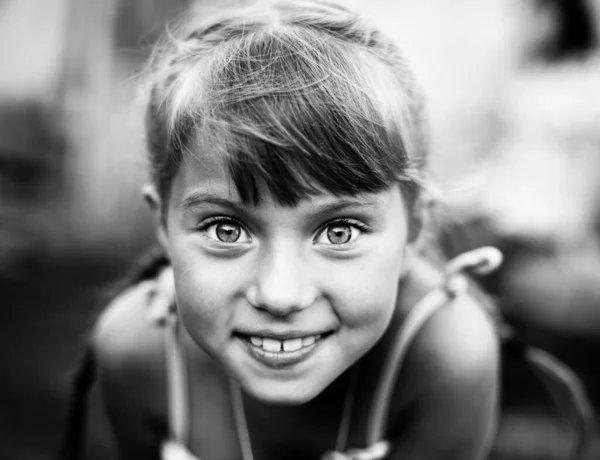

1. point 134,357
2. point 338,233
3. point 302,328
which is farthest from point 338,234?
point 134,357

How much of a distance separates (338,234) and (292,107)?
0.45 ft

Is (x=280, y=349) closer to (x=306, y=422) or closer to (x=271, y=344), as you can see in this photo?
(x=271, y=344)

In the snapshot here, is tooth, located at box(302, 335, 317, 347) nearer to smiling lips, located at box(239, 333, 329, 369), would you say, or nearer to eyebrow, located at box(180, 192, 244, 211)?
smiling lips, located at box(239, 333, 329, 369)

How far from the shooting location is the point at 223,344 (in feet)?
2.37

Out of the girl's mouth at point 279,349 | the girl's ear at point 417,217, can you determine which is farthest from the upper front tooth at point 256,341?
the girl's ear at point 417,217

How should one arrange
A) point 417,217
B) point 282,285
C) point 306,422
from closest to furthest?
point 282,285, point 417,217, point 306,422

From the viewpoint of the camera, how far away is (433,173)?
0.96 metres

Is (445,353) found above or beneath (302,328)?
beneath

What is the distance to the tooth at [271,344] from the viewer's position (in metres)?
0.71

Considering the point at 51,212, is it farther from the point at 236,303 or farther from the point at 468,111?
the point at 236,303

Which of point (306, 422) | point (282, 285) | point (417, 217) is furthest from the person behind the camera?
point (306, 422)

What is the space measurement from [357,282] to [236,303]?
125 mm

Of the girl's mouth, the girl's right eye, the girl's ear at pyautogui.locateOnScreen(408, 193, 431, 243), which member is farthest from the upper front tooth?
the girl's ear at pyautogui.locateOnScreen(408, 193, 431, 243)

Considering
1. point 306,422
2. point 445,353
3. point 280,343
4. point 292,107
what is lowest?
point 306,422
